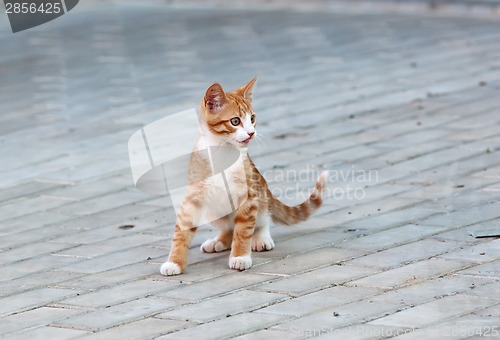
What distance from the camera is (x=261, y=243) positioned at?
16.7 feet

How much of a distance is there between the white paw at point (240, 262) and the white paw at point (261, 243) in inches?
11.4

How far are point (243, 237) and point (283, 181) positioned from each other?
1646 mm

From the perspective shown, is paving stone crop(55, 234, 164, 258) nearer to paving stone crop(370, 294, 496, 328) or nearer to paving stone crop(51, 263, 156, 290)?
paving stone crop(51, 263, 156, 290)

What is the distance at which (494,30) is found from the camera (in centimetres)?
1116

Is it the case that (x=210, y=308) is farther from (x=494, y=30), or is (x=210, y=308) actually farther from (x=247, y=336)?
(x=494, y=30)

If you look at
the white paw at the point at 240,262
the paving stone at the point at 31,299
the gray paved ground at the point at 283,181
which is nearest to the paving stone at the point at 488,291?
the gray paved ground at the point at 283,181

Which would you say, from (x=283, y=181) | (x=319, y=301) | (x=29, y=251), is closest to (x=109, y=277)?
(x=29, y=251)

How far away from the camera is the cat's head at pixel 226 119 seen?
15.6 feet

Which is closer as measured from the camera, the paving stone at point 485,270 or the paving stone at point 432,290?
the paving stone at point 432,290

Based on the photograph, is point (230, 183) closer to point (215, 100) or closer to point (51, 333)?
point (215, 100)

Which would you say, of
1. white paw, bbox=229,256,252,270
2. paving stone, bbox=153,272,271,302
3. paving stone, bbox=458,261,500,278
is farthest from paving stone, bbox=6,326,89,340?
paving stone, bbox=458,261,500,278

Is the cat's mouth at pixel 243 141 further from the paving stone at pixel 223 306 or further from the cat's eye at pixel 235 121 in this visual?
the paving stone at pixel 223 306

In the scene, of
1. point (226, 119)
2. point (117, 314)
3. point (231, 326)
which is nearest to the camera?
point (231, 326)

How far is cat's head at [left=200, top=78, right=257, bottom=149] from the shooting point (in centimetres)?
475
